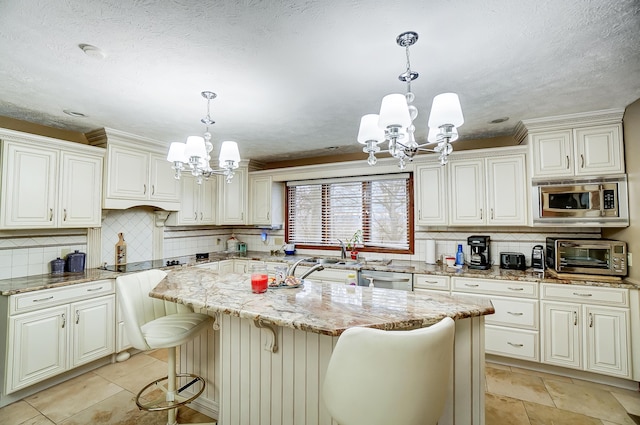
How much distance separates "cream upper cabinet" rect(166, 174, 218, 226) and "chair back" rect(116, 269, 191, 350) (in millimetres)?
1933

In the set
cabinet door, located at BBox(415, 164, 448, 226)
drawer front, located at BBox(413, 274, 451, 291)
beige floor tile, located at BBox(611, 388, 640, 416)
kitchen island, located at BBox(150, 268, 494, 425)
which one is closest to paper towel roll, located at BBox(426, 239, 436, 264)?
cabinet door, located at BBox(415, 164, 448, 226)

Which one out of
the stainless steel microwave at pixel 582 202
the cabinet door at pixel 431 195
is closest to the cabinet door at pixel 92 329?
the cabinet door at pixel 431 195

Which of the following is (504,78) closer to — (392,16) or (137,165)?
(392,16)

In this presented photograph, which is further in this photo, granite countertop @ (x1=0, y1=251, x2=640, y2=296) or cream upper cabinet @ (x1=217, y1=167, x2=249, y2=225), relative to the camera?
cream upper cabinet @ (x1=217, y1=167, x2=249, y2=225)

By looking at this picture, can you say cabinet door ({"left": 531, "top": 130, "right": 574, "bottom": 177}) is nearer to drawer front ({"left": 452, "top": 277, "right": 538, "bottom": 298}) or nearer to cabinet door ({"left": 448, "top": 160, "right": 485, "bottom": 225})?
cabinet door ({"left": 448, "top": 160, "right": 485, "bottom": 225})

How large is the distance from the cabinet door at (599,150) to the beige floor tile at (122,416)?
13.0 ft

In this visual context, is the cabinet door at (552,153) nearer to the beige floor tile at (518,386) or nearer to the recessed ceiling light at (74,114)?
the beige floor tile at (518,386)

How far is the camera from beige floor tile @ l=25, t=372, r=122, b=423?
232 centimetres

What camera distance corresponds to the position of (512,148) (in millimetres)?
3154

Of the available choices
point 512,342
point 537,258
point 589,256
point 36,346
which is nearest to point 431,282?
point 512,342

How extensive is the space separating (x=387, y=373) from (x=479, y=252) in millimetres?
2807

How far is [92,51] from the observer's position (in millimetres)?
1728

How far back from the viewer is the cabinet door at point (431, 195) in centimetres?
351

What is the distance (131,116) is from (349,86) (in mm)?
2112
